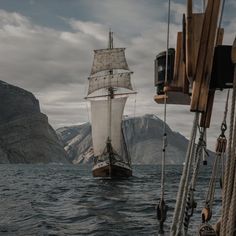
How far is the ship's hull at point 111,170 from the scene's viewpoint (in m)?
65.2

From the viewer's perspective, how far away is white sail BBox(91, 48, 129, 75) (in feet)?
292

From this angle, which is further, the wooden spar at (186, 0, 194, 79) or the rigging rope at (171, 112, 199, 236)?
the rigging rope at (171, 112, 199, 236)

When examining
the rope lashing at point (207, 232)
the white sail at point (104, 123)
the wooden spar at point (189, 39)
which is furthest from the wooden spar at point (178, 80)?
the white sail at point (104, 123)

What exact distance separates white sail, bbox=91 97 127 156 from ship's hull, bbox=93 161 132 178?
18.7 feet

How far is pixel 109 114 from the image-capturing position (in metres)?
76.7

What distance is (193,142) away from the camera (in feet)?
17.5

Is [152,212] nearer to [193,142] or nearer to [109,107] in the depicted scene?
[193,142]

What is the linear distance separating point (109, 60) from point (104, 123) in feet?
63.4

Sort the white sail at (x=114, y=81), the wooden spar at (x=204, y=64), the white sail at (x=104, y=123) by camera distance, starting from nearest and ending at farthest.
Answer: the wooden spar at (x=204, y=64), the white sail at (x=104, y=123), the white sail at (x=114, y=81)

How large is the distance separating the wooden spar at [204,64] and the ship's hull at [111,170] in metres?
60.5

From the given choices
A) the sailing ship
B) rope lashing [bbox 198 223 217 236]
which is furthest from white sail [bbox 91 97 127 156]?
rope lashing [bbox 198 223 217 236]

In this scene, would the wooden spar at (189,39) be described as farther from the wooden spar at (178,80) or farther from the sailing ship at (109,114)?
the sailing ship at (109,114)

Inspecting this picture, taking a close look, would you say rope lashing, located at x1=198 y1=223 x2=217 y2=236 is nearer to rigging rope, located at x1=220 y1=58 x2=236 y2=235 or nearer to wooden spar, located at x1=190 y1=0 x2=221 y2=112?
rigging rope, located at x1=220 y1=58 x2=236 y2=235

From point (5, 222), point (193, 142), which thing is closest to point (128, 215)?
point (5, 222)
